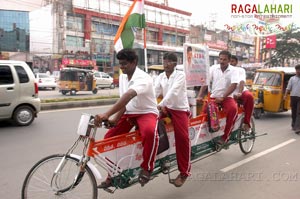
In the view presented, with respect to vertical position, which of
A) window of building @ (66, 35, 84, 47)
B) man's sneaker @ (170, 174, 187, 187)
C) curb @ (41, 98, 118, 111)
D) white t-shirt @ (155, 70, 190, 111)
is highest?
window of building @ (66, 35, 84, 47)

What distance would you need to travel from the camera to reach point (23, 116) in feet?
27.0

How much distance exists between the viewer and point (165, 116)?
13.4ft

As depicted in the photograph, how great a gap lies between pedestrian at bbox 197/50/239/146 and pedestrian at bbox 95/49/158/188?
1.93m

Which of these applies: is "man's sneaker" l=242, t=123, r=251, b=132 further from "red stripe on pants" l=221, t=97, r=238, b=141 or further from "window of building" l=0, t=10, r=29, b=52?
"window of building" l=0, t=10, r=29, b=52

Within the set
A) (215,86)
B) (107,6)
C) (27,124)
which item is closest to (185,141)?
(215,86)

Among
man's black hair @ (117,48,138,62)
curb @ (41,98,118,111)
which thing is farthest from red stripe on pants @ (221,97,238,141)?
curb @ (41,98,118,111)

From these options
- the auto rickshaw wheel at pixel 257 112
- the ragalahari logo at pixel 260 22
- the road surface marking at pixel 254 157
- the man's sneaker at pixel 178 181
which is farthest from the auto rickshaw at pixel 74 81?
the man's sneaker at pixel 178 181

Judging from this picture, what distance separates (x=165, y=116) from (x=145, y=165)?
0.82 metres

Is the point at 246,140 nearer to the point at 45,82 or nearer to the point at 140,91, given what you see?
the point at 140,91

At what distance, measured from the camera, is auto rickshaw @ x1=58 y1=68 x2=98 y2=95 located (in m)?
20.5

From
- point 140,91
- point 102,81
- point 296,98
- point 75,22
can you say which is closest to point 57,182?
point 140,91

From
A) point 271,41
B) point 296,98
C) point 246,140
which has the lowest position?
point 246,140

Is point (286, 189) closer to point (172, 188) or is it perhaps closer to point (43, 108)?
point (172, 188)

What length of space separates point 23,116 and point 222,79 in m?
5.36
